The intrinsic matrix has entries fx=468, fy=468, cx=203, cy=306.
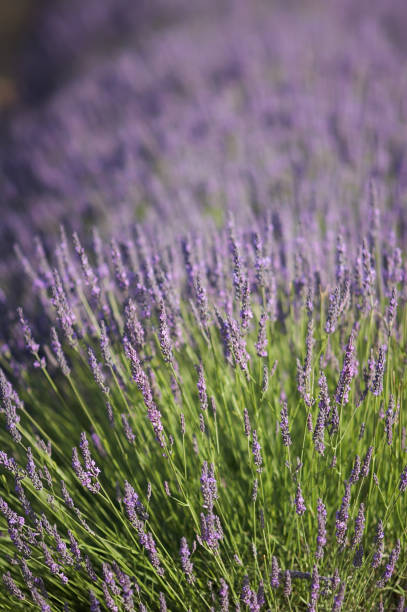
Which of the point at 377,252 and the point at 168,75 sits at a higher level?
the point at 168,75

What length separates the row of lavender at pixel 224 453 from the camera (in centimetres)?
136

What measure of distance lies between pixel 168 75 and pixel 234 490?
5.71 meters

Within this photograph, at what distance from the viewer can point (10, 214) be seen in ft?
14.0

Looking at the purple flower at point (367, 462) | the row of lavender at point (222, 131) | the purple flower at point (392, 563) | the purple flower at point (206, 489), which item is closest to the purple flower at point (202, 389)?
the purple flower at point (206, 489)

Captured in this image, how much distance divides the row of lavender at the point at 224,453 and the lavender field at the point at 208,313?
0.05 ft

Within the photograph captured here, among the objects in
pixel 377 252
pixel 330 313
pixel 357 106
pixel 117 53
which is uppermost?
pixel 117 53

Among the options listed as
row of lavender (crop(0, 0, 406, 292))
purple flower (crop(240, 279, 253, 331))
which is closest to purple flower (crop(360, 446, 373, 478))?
purple flower (crop(240, 279, 253, 331))

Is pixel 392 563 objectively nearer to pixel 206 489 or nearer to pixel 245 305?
pixel 206 489

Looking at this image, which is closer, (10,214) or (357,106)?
(10,214)

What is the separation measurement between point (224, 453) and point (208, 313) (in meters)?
0.72

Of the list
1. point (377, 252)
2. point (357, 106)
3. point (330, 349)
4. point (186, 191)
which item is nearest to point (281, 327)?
point (330, 349)

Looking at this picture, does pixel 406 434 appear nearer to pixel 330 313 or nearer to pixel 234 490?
pixel 330 313

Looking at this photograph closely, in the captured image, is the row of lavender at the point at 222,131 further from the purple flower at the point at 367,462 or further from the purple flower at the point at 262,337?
the purple flower at the point at 367,462

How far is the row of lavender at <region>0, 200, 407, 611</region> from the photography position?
1.36 meters
